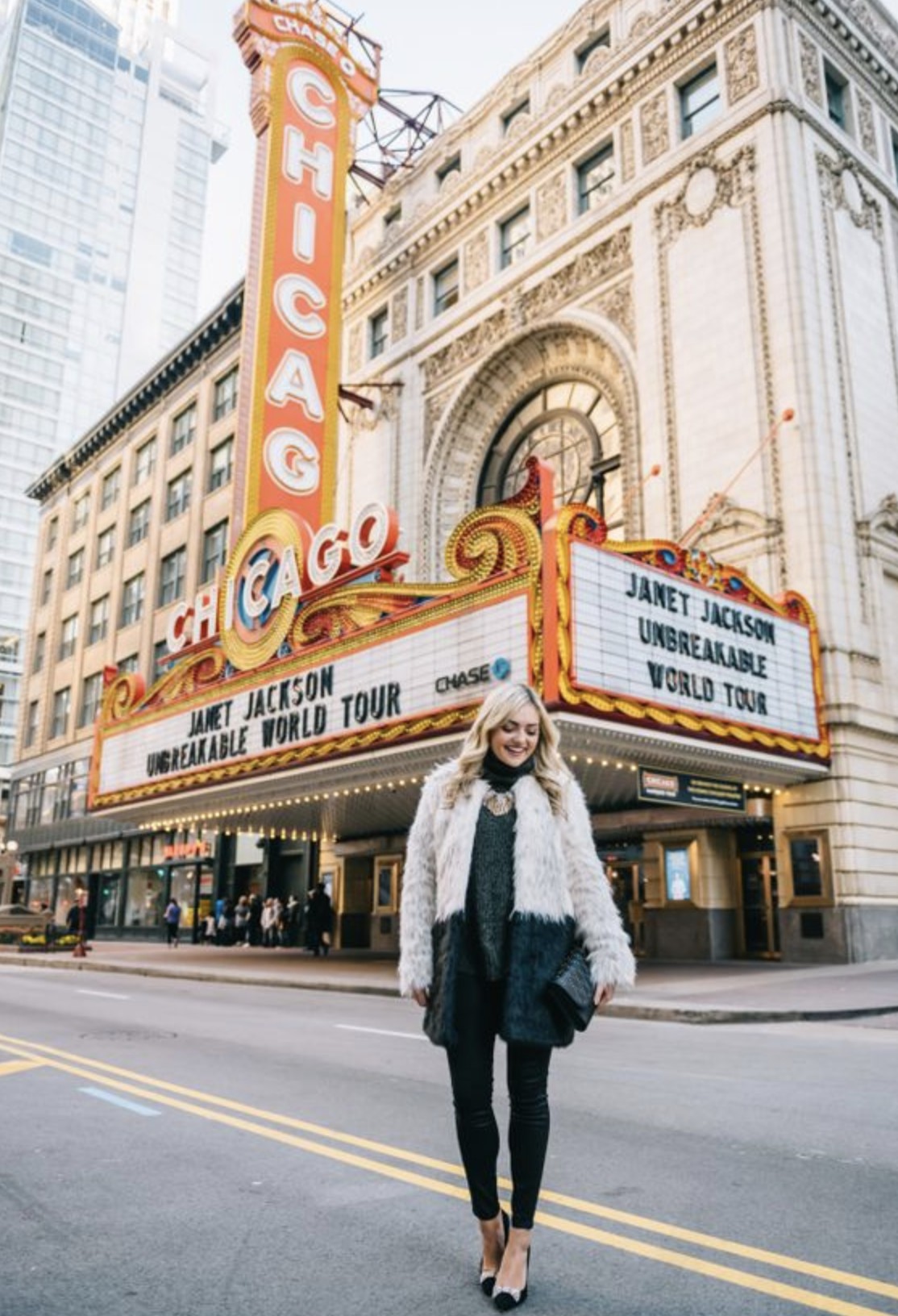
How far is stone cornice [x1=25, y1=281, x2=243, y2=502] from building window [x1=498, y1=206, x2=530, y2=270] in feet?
33.8

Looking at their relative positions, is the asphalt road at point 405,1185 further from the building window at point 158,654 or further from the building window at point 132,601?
the building window at point 132,601

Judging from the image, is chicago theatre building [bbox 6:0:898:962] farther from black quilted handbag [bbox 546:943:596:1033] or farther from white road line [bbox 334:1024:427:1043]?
black quilted handbag [bbox 546:943:596:1033]

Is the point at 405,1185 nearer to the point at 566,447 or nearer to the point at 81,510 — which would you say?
the point at 566,447

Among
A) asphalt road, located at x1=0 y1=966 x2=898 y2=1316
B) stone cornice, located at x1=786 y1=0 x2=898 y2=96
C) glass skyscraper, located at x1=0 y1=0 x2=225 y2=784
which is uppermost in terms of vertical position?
glass skyscraper, located at x1=0 y1=0 x2=225 y2=784

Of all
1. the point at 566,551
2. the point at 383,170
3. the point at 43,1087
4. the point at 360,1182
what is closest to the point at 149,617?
the point at 383,170

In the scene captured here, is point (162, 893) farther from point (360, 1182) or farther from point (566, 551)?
point (360, 1182)

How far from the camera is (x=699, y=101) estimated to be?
2564 centimetres

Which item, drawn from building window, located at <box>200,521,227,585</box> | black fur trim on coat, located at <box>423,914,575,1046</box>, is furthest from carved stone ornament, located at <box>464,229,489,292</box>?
black fur trim on coat, located at <box>423,914,575,1046</box>

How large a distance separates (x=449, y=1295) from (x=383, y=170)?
38.3 metres

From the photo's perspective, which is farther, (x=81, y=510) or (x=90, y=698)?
(x=81, y=510)

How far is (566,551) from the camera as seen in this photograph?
53.6ft

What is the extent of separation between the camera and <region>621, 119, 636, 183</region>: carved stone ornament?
26656mm

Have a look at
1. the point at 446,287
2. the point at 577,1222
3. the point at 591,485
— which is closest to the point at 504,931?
the point at 577,1222

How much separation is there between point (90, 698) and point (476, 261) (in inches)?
1057
